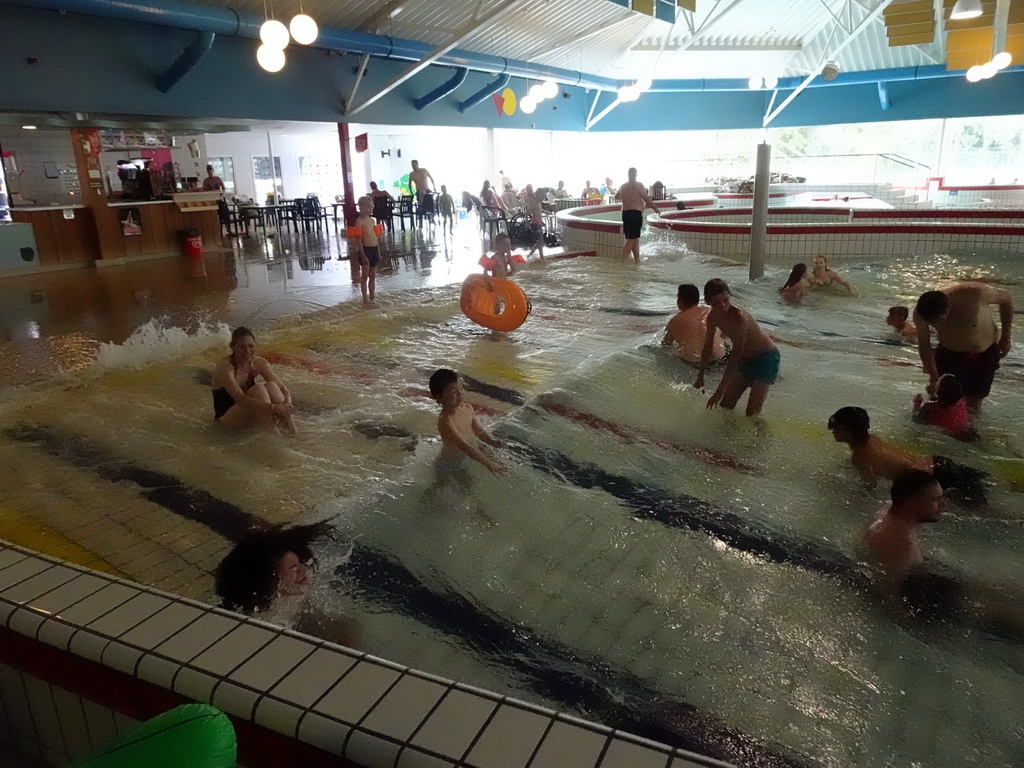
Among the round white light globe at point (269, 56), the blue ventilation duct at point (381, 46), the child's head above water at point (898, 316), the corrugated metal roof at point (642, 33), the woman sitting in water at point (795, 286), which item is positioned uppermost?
the corrugated metal roof at point (642, 33)

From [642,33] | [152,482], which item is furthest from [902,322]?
[642,33]

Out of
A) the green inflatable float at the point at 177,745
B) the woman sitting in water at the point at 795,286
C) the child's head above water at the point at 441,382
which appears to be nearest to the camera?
the green inflatable float at the point at 177,745

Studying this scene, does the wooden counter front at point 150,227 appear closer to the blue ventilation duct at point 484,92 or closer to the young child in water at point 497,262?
the blue ventilation duct at point 484,92

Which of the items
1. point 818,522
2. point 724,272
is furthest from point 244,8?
point 818,522

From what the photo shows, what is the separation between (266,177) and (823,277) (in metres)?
16.5

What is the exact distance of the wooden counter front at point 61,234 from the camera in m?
10.2

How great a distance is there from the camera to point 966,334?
407 cm

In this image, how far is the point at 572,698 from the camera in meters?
2.30

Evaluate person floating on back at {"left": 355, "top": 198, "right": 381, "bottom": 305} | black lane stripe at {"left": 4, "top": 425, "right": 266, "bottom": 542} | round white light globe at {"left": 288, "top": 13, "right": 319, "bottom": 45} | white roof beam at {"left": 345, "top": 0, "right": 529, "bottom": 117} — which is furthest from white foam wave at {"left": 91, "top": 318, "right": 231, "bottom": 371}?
white roof beam at {"left": 345, "top": 0, "right": 529, "bottom": 117}

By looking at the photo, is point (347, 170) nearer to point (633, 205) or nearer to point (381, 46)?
point (381, 46)

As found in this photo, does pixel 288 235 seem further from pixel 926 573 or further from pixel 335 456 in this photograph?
pixel 926 573

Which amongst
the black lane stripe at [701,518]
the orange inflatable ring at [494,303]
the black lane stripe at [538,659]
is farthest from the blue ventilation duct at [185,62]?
the black lane stripe at [701,518]

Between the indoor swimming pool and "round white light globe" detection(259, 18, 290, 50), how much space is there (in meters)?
2.89

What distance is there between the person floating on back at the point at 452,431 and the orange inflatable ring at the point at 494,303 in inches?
99.5
